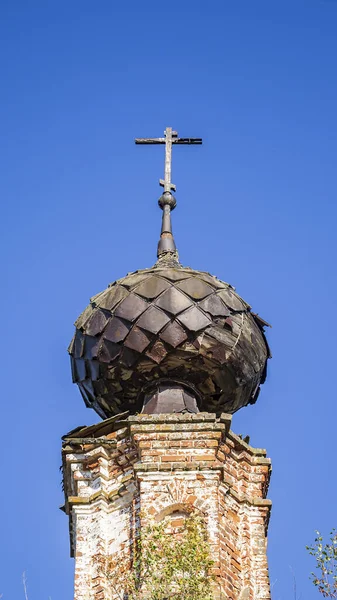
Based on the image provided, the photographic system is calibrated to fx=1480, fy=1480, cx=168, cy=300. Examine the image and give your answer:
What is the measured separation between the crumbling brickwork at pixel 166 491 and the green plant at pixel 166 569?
0.65ft

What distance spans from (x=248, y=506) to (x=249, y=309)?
2.57 m

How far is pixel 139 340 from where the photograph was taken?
49.9 feet

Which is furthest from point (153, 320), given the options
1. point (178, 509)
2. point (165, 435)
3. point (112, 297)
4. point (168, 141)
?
point (168, 141)

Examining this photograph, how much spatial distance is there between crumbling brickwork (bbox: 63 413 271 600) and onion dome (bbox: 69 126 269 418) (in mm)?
690

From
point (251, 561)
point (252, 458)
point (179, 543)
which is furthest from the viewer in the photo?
point (252, 458)

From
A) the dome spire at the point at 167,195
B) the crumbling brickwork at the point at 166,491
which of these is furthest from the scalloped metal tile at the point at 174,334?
the dome spire at the point at 167,195

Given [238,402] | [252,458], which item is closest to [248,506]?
[252,458]

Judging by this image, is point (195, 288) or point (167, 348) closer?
point (167, 348)

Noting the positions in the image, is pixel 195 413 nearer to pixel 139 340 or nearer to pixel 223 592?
pixel 139 340

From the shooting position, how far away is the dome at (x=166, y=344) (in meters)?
15.2

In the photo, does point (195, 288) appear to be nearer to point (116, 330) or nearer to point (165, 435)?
point (116, 330)

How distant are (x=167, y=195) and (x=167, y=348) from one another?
9.22ft

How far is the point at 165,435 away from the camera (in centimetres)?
1433

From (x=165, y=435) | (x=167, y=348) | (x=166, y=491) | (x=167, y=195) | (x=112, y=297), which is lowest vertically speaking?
(x=166, y=491)
